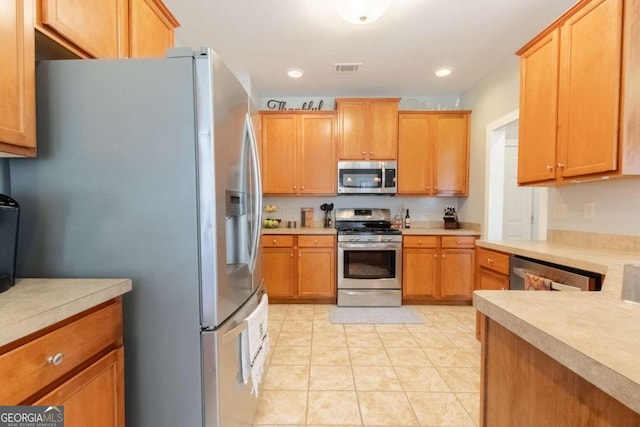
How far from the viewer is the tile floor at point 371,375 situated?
1.66 meters

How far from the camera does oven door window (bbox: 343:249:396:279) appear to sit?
11.4 ft

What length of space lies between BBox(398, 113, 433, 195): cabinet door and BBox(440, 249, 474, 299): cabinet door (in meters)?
0.86

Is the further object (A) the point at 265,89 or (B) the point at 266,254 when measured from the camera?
(A) the point at 265,89

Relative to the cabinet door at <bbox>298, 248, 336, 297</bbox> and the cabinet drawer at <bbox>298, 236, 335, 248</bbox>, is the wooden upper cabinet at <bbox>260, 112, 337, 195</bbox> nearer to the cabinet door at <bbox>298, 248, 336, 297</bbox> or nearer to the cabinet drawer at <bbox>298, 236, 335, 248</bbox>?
the cabinet drawer at <bbox>298, 236, 335, 248</bbox>

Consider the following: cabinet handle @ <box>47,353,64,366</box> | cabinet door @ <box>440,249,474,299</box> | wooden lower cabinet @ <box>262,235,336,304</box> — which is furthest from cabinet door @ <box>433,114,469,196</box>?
cabinet handle @ <box>47,353,64,366</box>

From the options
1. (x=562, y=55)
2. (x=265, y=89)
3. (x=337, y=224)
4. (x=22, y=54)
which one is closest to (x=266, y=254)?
(x=337, y=224)

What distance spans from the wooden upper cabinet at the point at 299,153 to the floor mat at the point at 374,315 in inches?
58.7

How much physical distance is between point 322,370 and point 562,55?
2704 millimetres

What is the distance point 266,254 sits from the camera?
3.55m

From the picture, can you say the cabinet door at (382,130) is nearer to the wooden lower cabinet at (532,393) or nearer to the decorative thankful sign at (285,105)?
the decorative thankful sign at (285,105)

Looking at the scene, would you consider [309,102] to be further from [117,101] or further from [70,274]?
[70,274]

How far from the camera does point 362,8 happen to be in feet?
6.28

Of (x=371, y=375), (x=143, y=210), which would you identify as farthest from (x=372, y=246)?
(x=143, y=210)

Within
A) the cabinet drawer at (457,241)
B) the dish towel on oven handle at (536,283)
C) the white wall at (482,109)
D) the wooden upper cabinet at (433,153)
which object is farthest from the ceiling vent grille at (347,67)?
the dish towel on oven handle at (536,283)
